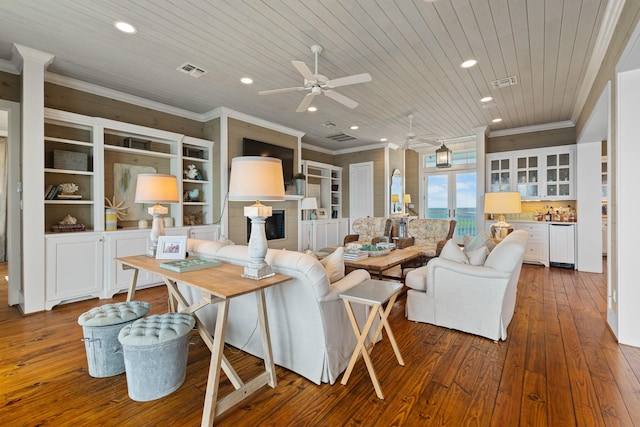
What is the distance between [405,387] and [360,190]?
20.8 ft

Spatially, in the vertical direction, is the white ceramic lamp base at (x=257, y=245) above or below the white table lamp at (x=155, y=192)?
below

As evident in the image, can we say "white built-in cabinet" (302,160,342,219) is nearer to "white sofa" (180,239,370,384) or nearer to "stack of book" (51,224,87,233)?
"stack of book" (51,224,87,233)

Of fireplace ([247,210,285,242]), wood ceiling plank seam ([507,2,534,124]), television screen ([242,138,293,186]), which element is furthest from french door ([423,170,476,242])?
fireplace ([247,210,285,242])

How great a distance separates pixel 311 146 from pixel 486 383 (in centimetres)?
659

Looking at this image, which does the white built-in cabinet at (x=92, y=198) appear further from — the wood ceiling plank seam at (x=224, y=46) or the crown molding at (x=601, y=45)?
the crown molding at (x=601, y=45)

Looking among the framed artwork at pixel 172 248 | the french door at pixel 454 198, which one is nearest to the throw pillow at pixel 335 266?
the framed artwork at pixel 172 248

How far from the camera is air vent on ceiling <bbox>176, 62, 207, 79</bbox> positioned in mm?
3508

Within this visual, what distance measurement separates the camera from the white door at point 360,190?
25.7 ft

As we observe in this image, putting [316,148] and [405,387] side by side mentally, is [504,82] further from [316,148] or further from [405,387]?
[316,148]

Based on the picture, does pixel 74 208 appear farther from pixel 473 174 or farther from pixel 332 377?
pixel 473 174

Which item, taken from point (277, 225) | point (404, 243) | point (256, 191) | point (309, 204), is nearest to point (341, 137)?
point (309, 204)

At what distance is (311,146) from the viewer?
25.5 ft

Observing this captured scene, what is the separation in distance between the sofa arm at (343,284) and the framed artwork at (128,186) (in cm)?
363

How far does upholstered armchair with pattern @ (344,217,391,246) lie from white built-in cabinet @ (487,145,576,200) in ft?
7.85
